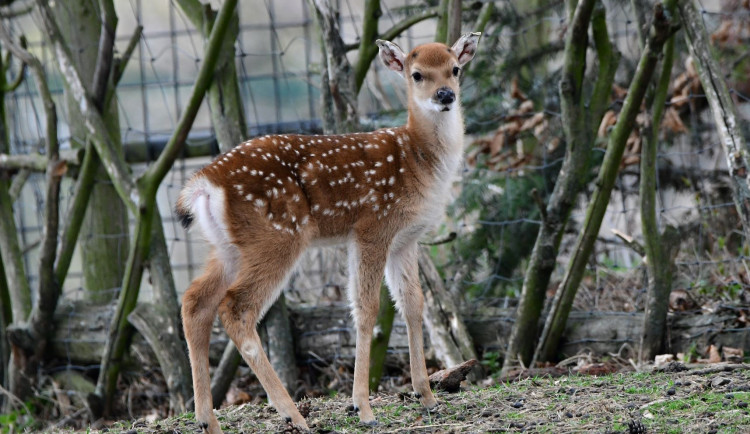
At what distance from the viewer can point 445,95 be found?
17.5 ft

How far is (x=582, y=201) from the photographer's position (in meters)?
8.77

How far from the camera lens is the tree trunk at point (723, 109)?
5816 millimetres

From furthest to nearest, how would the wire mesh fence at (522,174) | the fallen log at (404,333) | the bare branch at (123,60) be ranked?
1. the wire mesh fence at (522,174)
2. the bare branch at (123,60)
3. the fallen log at (404,333)

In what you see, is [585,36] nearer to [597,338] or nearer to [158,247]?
[597,338]

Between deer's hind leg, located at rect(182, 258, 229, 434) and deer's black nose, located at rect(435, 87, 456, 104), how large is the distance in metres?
1.56

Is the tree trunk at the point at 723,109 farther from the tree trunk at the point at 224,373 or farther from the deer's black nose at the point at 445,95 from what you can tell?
the tree trunk at the point at 224,373

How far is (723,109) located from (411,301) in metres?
2.35

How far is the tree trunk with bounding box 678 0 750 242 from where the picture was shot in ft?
19.1

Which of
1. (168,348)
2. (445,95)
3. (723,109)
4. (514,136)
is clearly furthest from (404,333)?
(723,109)

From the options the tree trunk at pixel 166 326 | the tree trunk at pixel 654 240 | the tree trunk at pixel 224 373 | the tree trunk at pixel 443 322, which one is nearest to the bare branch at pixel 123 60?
the tree trunk at pixel 166 326

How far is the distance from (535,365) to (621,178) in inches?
96.4

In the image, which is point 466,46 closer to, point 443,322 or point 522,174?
point 443,322

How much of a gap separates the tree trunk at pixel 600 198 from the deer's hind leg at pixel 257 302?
7.82 ft

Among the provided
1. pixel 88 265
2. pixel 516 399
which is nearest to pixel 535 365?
pixel 516 399
